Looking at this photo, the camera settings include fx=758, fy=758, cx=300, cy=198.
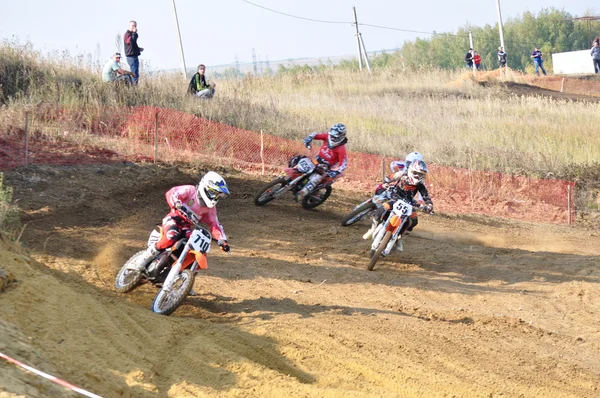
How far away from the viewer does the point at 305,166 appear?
47.9 ft

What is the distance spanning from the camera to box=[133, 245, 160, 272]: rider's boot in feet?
30.6

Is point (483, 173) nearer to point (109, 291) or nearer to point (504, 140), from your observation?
point (504, 140)

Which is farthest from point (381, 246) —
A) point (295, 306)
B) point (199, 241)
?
point (199, 241)

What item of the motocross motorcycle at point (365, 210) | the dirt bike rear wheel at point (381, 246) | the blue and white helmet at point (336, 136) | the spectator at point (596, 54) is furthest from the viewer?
the spectator at point (596, 54)

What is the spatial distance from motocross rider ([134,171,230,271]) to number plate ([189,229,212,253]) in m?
0.21

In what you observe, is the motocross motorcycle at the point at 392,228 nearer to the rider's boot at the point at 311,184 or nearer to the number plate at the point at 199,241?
the rider's boot at the point at 311,184

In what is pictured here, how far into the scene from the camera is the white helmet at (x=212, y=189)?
30.1 ft

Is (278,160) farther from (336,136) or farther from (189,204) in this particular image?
(189,204)

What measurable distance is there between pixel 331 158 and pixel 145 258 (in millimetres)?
6388

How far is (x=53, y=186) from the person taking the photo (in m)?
14.1

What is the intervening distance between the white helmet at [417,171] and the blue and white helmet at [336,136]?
2.66m

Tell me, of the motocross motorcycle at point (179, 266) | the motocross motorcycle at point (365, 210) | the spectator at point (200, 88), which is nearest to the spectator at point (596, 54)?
the spectator at point (200, 88)

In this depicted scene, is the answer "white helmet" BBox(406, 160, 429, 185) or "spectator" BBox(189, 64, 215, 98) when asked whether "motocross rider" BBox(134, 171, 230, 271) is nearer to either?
"white helmet" BBox(406, 160, 429, 185)

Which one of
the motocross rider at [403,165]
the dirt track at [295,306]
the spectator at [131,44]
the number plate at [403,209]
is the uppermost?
the spectator at [131,44]
